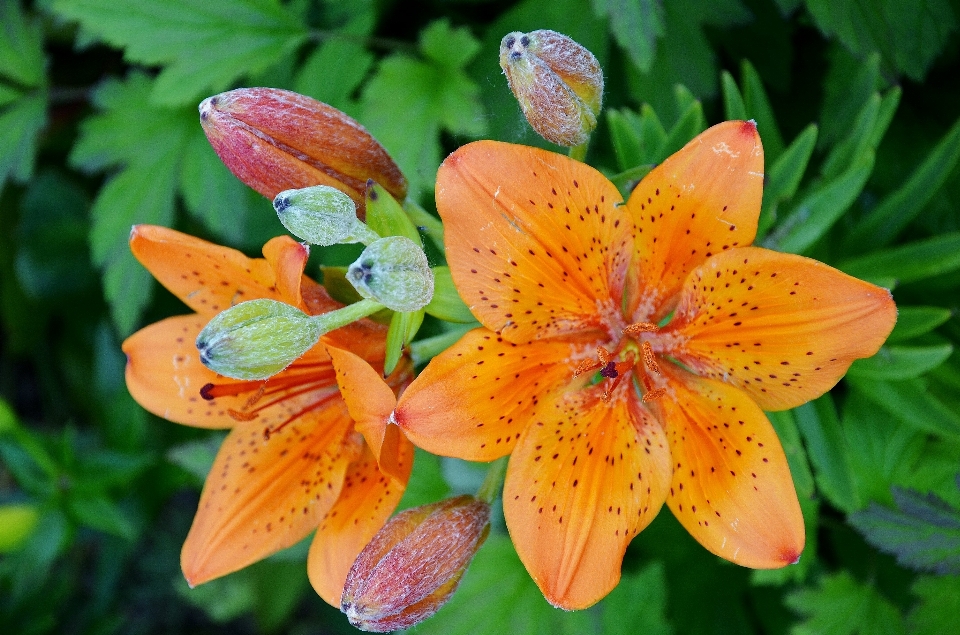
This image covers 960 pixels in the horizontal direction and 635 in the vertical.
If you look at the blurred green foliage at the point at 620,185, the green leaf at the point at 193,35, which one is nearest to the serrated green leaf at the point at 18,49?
the blurred green foliage at the point at 620,185

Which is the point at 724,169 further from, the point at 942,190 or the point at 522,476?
the point at 942,190

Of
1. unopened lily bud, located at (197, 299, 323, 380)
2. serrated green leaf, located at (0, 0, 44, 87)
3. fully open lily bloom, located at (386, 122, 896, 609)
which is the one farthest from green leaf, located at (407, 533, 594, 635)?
serrated green leaf, located at (0, 0, 44, 87)

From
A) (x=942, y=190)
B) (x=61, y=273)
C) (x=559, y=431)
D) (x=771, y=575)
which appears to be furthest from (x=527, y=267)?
(x=61, y=273)

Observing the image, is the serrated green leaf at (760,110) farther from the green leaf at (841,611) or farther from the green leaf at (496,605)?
the green leaf at (496,605)

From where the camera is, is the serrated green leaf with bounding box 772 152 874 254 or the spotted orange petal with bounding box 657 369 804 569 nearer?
the spotted orange petal with bounding box 657 369 804 569

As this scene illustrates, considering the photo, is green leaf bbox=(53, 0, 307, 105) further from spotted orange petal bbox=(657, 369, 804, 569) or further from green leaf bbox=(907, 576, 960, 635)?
green leaf bbox=(907, 576, 960, 635)

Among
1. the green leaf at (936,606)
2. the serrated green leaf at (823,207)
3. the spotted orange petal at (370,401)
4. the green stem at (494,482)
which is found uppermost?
the serrated green leaf at (823,207)

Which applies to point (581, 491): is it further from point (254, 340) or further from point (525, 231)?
point (254, 340)
